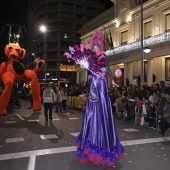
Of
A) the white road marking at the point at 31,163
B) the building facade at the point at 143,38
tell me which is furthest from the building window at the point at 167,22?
the white road marking at the point at 31,163

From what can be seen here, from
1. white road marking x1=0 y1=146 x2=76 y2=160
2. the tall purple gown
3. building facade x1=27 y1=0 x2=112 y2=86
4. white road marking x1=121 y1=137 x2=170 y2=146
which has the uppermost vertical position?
building facade x1=27 y1=0 x2=112 y2=86

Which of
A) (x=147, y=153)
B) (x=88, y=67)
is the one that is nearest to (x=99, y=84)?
(x=88, y=67)

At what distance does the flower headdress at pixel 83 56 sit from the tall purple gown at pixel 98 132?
282 millimetres

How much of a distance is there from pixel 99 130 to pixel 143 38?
21.7 meters

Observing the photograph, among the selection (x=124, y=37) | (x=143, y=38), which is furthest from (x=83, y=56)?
(x=124, y=37)

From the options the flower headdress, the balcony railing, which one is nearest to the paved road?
the flower headdress

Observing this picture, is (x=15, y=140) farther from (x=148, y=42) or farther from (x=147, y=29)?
(x=147, y=29)

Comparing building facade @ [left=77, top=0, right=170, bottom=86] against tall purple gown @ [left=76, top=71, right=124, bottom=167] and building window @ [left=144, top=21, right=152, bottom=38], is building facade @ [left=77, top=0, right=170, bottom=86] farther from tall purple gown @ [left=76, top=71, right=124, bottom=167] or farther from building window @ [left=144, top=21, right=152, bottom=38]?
tall purple gown @ [left=76, top=71, right=124, bottom=167]

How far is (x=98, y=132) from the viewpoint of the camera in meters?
5.21

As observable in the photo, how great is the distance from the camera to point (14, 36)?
19875mm

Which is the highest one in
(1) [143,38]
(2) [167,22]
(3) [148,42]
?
(2) [167,22]

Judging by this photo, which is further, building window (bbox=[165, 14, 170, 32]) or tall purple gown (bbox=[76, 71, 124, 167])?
building window (bbox=[165, 14, 170, 32])

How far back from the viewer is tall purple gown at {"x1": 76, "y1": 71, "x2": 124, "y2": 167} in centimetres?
506

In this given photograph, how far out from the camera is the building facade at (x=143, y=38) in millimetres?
23045
